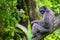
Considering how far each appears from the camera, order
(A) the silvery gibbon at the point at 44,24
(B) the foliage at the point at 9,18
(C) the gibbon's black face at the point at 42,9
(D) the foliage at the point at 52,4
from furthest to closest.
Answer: (D) the foliage at the point at 52,4, (B) the foliage at the point at 9,18, (C) the gibbon's black face at the point at 42,9, (A) the silvery gibbon at the point at 44,24

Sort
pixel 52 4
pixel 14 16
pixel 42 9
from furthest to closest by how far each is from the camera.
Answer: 1. pixel 52 4
2. pixel 14 16
3. pixel 42 9

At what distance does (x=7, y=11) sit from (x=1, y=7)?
0.26 meters

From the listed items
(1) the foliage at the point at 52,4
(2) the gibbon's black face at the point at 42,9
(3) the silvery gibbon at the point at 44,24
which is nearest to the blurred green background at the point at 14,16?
(1) the foliage at the point at 52,4

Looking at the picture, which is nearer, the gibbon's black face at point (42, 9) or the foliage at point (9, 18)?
the gibbon's black face at point (42, 9)

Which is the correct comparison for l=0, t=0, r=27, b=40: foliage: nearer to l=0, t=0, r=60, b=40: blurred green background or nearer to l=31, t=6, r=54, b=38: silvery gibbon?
l=0, t=0, r=60, b=40: blurred green background

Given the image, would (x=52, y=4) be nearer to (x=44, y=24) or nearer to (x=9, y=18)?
(x=9, y=18)

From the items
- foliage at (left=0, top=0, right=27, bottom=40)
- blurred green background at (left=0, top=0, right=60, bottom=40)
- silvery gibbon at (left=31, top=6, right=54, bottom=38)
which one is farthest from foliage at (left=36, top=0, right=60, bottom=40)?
silvery gibbon at (left=31, top=6, right=54, bottom=38)

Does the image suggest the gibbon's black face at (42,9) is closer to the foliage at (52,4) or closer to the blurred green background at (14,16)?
the blurred green background at (14,16)

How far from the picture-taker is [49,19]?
201 inches

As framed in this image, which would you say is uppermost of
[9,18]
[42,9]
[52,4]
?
[42,9]

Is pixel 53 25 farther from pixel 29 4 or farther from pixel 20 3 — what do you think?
pixel 20 3

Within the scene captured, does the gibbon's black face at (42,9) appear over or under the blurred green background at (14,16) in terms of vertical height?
over

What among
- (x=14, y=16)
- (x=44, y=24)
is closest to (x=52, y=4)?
(x=14, y=16)

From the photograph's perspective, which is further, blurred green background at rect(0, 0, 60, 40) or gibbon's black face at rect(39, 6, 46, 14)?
blurred green background at rect(0, 0, 60, 40)
